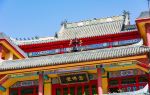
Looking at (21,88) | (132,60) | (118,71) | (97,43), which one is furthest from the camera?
(97,43)

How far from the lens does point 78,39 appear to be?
3042cm

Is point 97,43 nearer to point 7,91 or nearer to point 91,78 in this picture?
point 91,78

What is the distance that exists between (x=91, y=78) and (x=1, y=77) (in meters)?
5.86

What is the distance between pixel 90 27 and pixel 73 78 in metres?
13.0

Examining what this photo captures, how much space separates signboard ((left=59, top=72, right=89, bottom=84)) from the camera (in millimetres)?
22562

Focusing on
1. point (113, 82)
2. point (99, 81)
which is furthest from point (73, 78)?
point (113, 82)

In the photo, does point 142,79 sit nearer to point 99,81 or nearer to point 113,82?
point 113,82

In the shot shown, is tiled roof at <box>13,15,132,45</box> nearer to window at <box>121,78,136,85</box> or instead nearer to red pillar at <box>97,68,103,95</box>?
window at <box>121,78,136,85</box>

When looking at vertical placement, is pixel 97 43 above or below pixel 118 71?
above

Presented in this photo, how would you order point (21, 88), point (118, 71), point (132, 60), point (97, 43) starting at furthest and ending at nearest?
point (97, 43), point (21, 88), point (118, 71), point (132, 60)

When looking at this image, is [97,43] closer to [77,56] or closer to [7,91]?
[77,56]

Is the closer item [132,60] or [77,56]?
[132,60]

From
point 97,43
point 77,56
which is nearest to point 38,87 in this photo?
point 77,56

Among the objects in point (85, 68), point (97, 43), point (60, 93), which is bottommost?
point (60, 93)
